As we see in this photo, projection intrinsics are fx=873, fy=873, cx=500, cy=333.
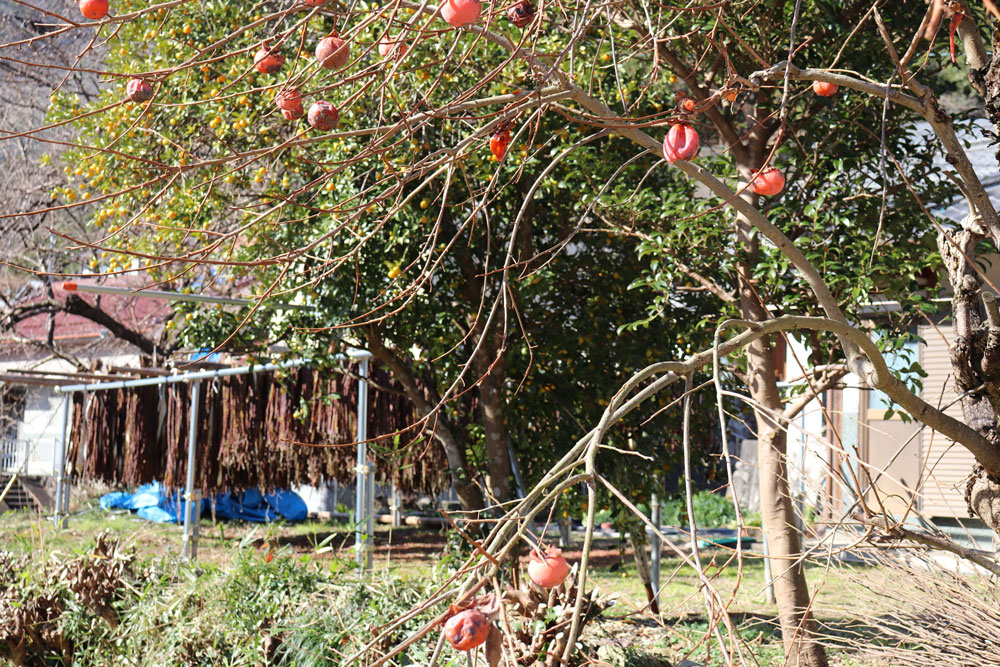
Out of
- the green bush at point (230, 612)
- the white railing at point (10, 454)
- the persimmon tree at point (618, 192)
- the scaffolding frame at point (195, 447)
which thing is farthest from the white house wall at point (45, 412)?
the green bush at point (230, 612)

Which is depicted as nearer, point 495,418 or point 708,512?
point 495,418

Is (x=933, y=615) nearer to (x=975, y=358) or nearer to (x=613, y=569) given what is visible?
(x=975, y=358)

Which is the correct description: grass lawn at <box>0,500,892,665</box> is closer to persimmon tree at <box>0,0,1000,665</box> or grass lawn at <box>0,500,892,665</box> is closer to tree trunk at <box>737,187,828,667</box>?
tree trunk at <box>737,187,828,667</box>

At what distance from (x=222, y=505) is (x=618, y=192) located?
1092cm

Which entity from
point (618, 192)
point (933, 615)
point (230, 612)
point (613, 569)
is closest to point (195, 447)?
point (230, 612)

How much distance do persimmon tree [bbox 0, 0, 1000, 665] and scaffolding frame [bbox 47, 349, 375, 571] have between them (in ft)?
1.34

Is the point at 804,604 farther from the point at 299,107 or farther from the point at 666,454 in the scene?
the point at 299,107

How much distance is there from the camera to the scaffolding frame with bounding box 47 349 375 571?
5.51 m

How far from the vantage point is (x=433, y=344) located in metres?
5.81

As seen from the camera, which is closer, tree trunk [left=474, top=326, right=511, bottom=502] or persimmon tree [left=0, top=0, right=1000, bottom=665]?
persimmon tree [left=0, top=0, right=1000, bottom=665]

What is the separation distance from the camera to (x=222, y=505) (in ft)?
45.3

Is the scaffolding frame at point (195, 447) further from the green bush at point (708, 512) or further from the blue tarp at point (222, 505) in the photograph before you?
the green bush at point (708, 512)

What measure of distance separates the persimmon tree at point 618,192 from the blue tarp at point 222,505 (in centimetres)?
797

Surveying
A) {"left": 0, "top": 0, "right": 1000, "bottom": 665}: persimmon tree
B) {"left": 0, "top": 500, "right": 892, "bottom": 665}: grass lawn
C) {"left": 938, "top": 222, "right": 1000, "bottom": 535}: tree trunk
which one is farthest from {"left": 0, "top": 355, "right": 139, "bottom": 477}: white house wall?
{"left": 938, "top": 222, "right": 1000, "bottom": 535}: tree trunk
